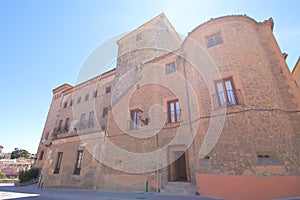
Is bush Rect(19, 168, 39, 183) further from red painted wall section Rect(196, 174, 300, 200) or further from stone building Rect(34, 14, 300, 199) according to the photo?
red painted wall section Rect(196, 174, 300, 200)

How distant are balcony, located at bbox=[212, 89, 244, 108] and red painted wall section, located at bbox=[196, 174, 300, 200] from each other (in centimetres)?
293

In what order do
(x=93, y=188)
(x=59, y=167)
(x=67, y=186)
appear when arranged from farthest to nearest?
(x=59, y=167) < (x=67, y=186) < (x=93, y=188)

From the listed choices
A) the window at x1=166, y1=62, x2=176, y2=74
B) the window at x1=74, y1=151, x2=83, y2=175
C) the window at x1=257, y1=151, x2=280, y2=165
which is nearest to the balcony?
the window at x1=257, y1=151, x2=280, y2=165

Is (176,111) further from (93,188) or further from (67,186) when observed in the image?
(67,186)

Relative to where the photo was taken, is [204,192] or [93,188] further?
[93,188]

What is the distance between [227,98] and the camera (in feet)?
23.2

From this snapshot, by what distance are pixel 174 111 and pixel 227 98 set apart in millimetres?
3150

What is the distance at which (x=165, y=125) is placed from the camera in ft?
29.6

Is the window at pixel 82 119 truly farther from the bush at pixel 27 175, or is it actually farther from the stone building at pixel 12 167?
the stone building at pixel 12 167

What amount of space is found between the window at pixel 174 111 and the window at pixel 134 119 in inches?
97.5

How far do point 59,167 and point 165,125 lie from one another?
33.1ft

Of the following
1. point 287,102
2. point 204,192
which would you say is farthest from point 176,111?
point 287,102

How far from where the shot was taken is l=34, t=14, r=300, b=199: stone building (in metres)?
5.84

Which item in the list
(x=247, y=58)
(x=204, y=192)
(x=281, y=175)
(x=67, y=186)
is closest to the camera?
(x=281, y=175)
